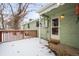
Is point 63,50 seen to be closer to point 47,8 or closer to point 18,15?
point 47,8

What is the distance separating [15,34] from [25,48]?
0.34m

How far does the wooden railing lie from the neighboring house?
0.35 feet

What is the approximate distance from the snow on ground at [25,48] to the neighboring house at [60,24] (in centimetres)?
18

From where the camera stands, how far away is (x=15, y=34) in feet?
10.5

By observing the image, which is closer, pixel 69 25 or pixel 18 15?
pixel 69 25

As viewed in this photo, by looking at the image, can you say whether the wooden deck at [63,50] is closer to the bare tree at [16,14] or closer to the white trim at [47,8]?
the white trim at [47,8]

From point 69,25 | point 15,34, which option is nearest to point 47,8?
point 69,25

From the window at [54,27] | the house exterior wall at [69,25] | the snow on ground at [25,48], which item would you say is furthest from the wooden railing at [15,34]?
the house exterior wall at [69,25]

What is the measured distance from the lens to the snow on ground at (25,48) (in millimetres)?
3043

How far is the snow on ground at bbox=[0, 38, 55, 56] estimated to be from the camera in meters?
3.04

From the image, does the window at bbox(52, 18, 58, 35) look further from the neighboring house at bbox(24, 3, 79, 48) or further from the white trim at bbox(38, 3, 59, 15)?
the white trim at bbox(38, 3, 59, 15)

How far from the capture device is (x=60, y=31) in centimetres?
312

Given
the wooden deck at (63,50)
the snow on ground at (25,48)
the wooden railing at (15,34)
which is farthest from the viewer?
the wooden railing at (15,34)

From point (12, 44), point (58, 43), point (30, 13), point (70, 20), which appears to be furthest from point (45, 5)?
point (12, 44)
